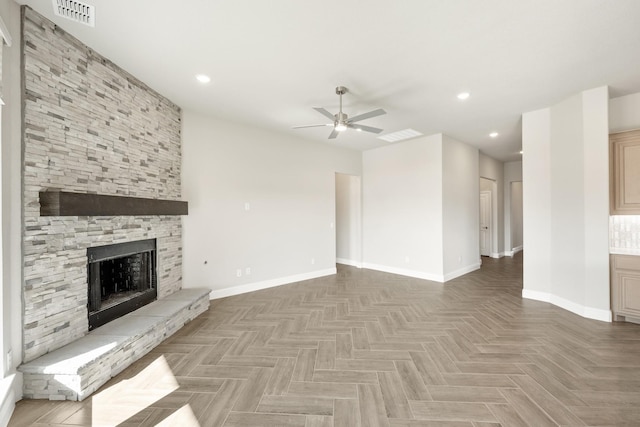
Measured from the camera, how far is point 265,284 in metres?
4.59

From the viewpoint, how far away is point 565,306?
11.5ft

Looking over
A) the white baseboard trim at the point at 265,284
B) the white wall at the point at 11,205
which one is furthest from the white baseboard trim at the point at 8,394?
the white baseboard trim at the point at 265,284

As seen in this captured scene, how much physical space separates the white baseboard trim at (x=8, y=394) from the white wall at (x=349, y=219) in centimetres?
542

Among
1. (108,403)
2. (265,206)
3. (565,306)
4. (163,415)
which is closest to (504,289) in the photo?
(565,306)

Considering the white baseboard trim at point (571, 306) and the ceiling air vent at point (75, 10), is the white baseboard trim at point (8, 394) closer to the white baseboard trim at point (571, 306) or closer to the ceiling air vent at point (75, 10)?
the ceiling air vent at point (75, 10)

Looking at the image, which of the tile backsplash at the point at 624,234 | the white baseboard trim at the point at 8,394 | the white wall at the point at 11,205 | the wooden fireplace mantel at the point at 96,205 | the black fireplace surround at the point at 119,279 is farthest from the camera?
the tile backsplash at the point at 624,234

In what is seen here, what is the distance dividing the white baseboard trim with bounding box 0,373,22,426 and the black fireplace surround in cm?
59

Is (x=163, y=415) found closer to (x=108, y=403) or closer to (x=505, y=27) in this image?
(x=108, y=403)

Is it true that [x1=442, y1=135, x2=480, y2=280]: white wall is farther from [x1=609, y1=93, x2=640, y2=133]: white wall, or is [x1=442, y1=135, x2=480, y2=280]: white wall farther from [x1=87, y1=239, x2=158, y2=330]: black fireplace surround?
[x1=87, y1=239, x2=158, y2=330]: black fireplace surround

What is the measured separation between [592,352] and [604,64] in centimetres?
287

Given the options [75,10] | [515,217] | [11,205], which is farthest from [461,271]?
[75,10]

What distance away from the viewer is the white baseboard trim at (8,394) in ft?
5.38

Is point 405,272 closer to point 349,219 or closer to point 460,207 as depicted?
point 460,207

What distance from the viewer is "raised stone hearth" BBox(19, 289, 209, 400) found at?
73.6 inches
